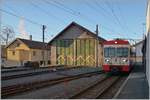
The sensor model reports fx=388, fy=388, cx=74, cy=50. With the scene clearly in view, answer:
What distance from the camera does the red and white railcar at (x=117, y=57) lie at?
102 feet

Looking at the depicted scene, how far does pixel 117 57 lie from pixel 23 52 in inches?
1608

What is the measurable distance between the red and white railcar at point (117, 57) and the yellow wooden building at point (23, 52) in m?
36.7

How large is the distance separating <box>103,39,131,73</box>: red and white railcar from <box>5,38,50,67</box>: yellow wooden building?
36.7 meters

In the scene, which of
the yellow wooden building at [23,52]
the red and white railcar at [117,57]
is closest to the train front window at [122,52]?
the red and white railcar at [117,57]

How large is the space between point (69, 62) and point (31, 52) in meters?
12.4

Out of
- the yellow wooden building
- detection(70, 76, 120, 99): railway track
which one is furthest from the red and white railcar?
the yellow wooden building

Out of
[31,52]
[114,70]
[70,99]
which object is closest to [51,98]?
[70,99]

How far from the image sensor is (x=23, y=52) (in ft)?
230

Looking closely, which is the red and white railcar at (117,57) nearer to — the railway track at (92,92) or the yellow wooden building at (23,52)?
the railway track at (92,92)

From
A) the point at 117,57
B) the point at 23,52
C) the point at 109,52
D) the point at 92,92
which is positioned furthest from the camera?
the point at 23,52

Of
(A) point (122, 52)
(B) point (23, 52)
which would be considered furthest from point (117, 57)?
(B) point (23, 52)

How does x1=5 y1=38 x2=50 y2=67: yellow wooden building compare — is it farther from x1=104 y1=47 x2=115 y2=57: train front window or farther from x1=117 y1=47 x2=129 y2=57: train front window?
x1=117 y1=47 x2=129 y2=57: train front window

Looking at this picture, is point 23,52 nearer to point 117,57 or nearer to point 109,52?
point 109,52

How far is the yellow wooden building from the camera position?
227ft
